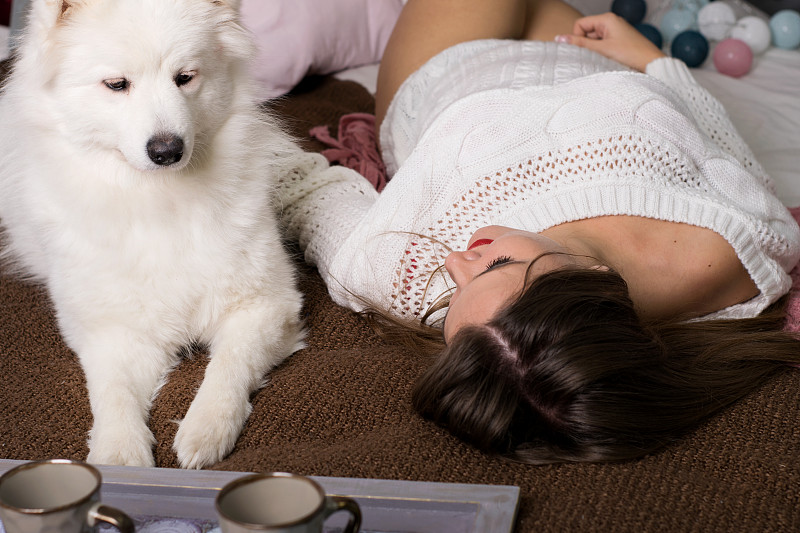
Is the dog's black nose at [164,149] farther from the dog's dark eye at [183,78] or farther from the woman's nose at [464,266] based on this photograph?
the woman's nose at [464,266]

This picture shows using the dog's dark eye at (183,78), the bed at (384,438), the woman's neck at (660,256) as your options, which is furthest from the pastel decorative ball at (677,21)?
the dog's dark eye at (183,78)

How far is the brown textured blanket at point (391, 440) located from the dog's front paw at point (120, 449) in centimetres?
4

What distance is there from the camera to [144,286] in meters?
1.65

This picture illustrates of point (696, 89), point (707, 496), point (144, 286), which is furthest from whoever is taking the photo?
point (696, 89)

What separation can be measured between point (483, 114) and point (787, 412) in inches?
39.4

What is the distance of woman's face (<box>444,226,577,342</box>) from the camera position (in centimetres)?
139

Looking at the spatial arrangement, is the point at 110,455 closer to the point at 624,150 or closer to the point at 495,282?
the point at 495,282

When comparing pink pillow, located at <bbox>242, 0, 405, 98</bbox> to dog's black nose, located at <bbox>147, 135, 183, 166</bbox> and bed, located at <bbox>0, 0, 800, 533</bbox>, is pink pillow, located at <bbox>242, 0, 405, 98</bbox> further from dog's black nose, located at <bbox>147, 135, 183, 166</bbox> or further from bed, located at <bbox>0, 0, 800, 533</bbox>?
dog's black nose, located at <bbox>147, 135, 183, 166</bbox>

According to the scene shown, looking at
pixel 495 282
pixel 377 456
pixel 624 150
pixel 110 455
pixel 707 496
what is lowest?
pixel 110 455

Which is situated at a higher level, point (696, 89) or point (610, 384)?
point (696, 89)

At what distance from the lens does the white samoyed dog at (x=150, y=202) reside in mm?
1473

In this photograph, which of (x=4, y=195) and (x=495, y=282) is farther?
(x=4, y=195)

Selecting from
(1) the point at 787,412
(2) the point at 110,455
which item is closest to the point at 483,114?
(1) the point at 787,412

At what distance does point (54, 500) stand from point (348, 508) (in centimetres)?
34
